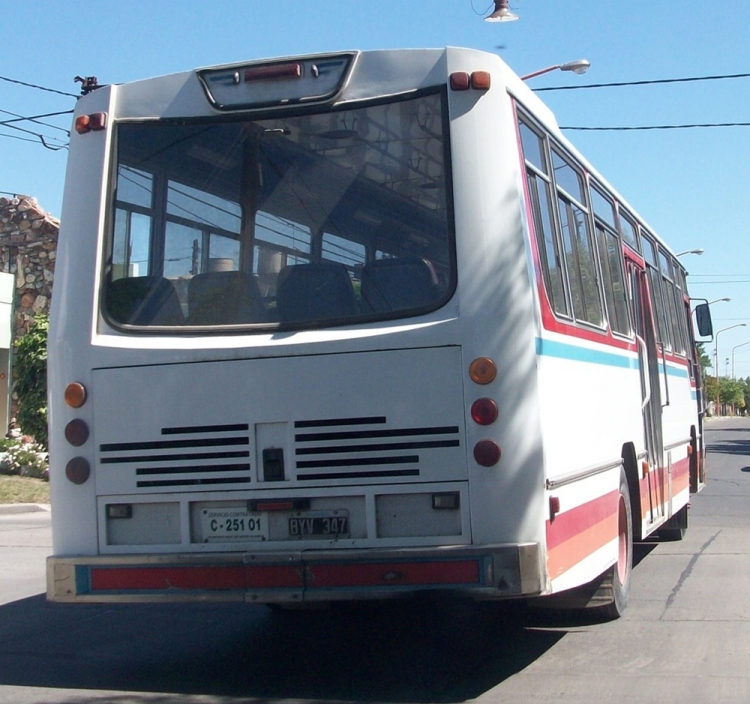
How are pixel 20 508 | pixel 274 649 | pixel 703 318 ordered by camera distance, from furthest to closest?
pixel 20 508 → pixel 703 318 → pixel 274 649

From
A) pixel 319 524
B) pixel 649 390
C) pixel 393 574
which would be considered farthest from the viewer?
pixel 649 390

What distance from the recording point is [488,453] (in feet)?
18.1

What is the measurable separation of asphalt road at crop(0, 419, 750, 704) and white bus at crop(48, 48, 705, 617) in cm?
63

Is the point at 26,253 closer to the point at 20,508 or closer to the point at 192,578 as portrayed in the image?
the point at 20,508

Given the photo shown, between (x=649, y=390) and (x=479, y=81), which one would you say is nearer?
(x=479, y=81)

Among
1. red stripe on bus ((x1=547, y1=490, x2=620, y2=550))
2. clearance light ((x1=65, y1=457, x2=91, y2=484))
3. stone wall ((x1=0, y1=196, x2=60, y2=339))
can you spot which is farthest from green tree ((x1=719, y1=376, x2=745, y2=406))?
clearance light ((x1=65, y1=457, x2=91, y2=484))

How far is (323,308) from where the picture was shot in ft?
19.5

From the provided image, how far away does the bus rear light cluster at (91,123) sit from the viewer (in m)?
6.32

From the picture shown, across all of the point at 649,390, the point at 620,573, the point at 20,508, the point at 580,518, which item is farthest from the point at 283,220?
the point at 20,508

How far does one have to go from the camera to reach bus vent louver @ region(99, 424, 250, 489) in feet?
19.2

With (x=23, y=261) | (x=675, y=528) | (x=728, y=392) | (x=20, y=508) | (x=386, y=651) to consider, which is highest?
(x=728, y=392)

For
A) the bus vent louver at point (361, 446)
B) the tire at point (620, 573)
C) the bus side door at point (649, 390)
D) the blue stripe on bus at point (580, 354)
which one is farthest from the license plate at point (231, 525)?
the bus side door at point (649, 390)

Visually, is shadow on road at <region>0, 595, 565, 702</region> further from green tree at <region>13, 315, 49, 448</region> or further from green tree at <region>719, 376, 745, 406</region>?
green tree at <region>719, 376, 745, 406</region>

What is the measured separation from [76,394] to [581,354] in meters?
2.98
